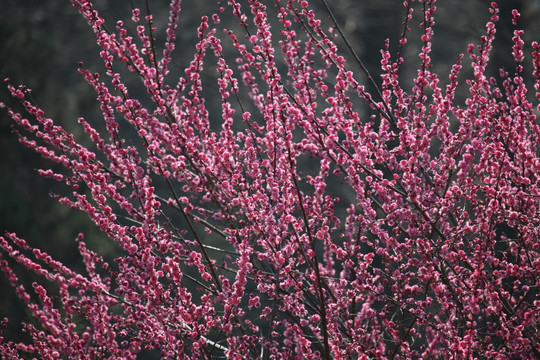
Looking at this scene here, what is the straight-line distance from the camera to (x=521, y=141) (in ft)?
7.88

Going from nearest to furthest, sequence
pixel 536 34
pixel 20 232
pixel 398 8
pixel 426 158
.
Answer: pixel 426 158 < pixel 20 232 < pixel 536 34 < pixel 398 8

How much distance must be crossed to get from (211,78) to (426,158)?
1181 cm

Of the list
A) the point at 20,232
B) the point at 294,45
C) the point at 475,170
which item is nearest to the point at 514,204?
the point at 475,170

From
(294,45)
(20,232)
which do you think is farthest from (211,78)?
(294,45)

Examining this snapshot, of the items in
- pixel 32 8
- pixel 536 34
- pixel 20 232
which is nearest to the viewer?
pixel 20 232

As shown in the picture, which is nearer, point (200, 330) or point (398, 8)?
point (200, 330)

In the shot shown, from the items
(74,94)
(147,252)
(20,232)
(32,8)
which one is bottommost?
(147,252)

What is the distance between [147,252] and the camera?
217 centimetres

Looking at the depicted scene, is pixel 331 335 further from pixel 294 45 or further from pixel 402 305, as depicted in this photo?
pixel 294 45

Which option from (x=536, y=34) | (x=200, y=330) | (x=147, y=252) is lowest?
(x=200, y=330)

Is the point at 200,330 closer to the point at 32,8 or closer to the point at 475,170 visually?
the point at 475,170

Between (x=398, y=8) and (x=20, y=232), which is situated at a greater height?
(x=398, y=8)

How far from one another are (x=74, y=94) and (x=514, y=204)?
10.2m

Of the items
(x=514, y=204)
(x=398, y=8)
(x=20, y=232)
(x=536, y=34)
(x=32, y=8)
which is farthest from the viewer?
(x=32, y=8)
